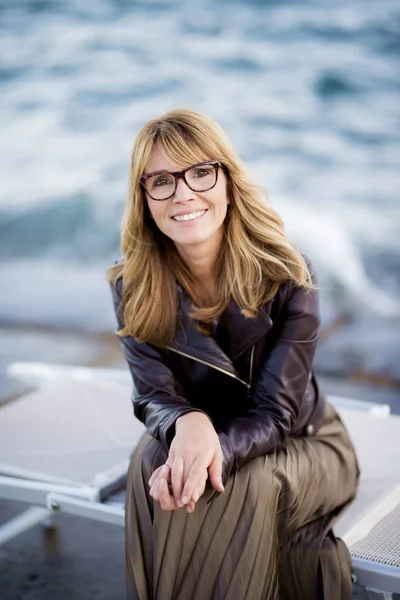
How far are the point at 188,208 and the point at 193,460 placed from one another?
70 cm

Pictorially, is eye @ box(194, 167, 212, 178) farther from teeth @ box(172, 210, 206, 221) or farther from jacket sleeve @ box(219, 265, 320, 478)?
jacket sleeve @ box(219, 265, 320, 478)

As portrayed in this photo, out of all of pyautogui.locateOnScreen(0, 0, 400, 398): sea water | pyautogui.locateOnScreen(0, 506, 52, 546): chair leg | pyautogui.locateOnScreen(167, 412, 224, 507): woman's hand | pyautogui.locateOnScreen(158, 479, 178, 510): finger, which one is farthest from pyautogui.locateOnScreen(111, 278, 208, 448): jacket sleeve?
pyautogui.locateOnScreen(0, 0, 400, 398): sea water

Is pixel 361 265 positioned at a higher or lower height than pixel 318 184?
lower

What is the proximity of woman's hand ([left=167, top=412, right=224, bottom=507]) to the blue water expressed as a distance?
7593 millimetres

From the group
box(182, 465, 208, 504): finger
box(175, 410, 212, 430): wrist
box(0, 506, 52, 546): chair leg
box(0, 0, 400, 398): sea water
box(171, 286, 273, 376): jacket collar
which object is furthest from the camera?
box(0, 0, 400, 398): sea water

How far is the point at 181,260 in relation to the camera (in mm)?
2436

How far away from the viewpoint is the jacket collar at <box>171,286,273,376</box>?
2.26 m

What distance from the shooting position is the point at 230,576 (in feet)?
6.07

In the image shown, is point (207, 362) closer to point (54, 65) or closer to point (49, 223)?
point (49, 223)

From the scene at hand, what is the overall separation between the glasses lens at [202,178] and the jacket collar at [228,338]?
346 millimetres

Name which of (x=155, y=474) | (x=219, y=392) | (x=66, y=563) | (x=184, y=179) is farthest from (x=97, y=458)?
(x=184, y=179)

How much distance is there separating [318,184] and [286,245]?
7958 millimetres

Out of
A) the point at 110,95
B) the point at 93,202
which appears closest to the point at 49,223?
the point at 93,202

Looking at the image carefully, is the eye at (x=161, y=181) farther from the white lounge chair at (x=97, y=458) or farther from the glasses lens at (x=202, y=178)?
the white lounge chair at (x=97, y=458)
